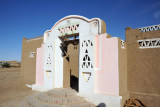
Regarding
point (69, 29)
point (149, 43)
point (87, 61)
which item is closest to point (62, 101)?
point (87, 61)

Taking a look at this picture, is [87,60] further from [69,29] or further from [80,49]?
[69,29]

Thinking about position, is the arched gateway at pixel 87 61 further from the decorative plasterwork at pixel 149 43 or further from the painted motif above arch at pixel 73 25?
the decorative plasterwork at pixel 149 43

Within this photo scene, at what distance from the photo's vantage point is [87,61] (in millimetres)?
6500

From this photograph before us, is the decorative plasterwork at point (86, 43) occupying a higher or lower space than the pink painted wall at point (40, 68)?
higher

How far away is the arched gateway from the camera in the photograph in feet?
18.9

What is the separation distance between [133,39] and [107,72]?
263cm

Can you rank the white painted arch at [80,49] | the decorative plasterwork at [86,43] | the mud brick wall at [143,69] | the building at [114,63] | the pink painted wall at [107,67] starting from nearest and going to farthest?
the pink painted wall at [107,67] < the building at [114,63] < the mud brick wall at [143,69] < the white painted arch at [80,49] < the decorative plasterwork at [86,43]

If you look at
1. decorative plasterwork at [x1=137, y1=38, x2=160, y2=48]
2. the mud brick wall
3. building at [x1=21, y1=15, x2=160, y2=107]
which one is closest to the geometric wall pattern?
building at [x1=21, y1=15, x2=160, y2=107]

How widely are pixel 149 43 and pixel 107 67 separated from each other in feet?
8.94

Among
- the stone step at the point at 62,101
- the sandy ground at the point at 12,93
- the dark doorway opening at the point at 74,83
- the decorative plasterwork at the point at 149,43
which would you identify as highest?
the decorative plasterwork at the point at 149,43

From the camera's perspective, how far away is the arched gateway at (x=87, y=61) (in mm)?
5762

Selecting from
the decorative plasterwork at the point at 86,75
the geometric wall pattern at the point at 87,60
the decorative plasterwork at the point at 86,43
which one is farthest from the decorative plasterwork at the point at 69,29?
the decorative plasterwork at the point at 86,75

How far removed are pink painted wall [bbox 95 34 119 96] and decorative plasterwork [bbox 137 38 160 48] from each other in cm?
187

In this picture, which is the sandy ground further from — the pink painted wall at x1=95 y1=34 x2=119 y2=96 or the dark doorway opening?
the pink painted wall at x1=95 y1=34 x2=119 y2=96
